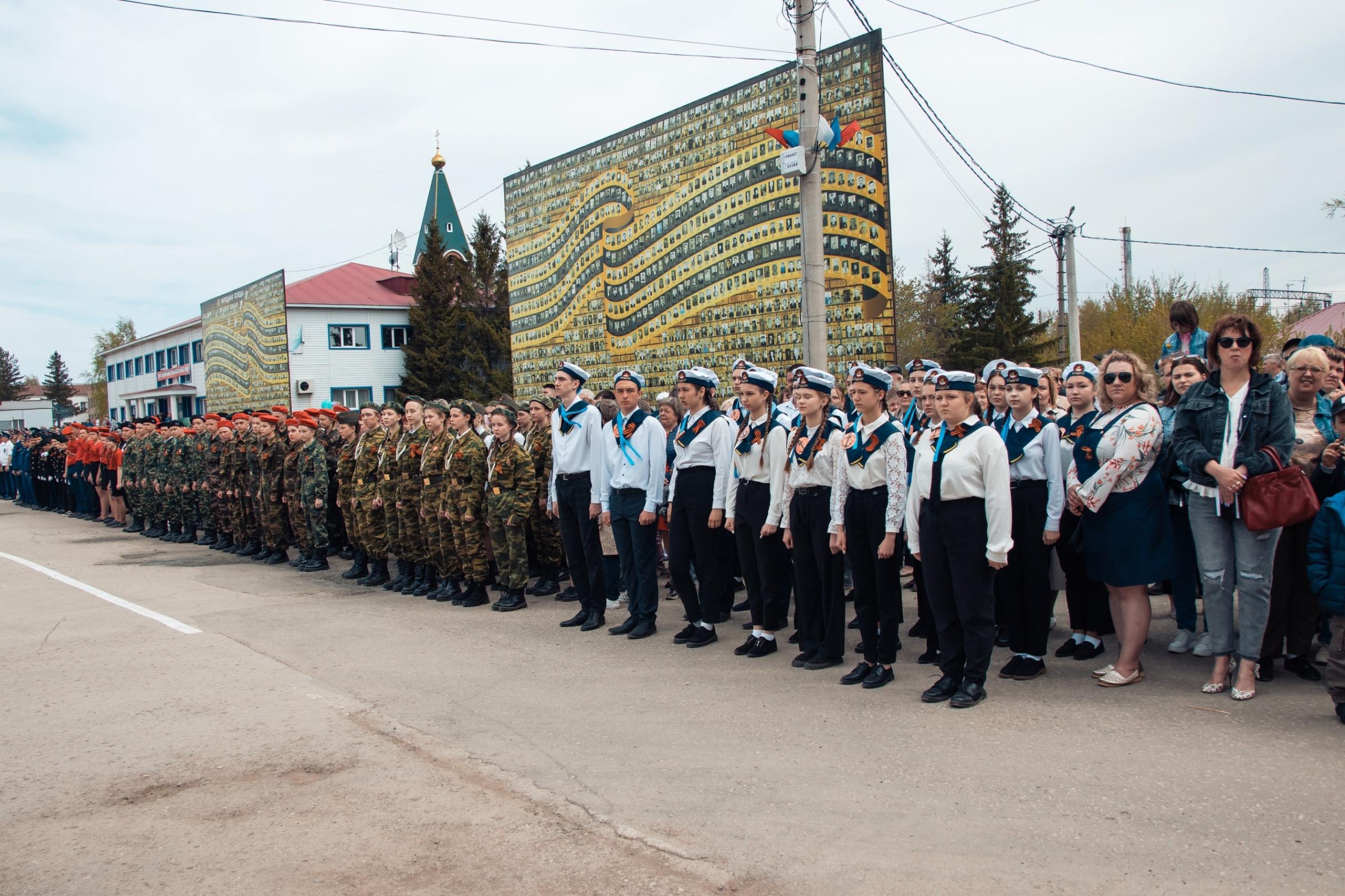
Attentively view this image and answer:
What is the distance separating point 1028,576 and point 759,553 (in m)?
1.78

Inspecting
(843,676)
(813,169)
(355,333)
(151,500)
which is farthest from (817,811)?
(355,333)

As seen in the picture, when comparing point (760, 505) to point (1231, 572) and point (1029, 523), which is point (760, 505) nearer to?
point (1029, 523)

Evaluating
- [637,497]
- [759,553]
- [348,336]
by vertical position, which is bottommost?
[759,553]

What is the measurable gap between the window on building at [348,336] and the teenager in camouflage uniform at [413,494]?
133 feet

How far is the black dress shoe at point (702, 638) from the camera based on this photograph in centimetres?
734

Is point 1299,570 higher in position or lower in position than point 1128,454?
lower

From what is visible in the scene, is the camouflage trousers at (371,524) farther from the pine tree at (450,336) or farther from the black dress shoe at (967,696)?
the pine tree at (450,336)

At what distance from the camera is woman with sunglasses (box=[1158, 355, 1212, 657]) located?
20.2ft

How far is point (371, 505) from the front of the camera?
10938mm

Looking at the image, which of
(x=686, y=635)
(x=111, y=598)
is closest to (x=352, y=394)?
(x=111, y=598)

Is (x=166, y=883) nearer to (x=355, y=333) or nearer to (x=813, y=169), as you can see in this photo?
(x=813, y=169)

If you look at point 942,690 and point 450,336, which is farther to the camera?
point 450,336

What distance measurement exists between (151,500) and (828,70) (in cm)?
1411

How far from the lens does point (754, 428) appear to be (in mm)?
6848
